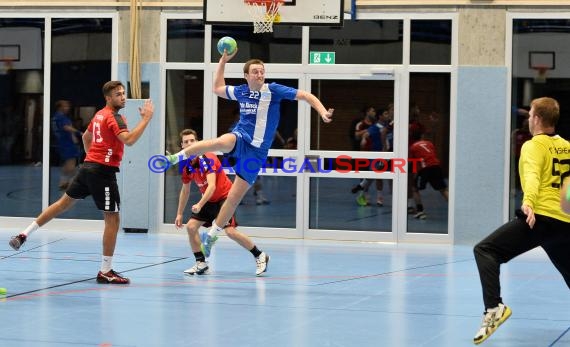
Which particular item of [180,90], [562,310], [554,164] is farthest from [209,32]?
[554,164]

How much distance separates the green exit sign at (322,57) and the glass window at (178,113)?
70.7 inches

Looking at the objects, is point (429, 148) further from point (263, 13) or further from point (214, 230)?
point (214, 230)

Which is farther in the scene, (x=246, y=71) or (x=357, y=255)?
(x=357, y=255)

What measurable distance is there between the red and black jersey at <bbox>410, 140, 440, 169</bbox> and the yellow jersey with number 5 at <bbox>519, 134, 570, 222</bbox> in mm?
8025

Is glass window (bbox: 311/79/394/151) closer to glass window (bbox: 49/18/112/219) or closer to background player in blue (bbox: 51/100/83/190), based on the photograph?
glass window (bbox: 49/18/112/219)

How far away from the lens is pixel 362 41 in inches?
630

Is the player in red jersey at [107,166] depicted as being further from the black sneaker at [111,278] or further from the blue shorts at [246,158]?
the blue shorts at [246,158]

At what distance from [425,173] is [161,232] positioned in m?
4.26

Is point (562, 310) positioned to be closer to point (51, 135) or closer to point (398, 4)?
point (398, 4)

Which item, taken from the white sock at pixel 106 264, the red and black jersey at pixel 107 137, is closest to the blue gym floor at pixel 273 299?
the white sock at pixel 106 264

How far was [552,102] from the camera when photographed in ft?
26.1

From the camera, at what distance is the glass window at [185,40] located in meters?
16.6

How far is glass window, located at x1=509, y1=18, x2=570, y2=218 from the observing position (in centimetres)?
1545

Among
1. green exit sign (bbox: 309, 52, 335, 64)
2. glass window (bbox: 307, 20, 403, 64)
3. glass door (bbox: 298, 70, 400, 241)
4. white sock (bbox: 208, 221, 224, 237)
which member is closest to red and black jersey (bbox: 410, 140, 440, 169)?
glass door (bbox: 298, 70, 400, 241)
